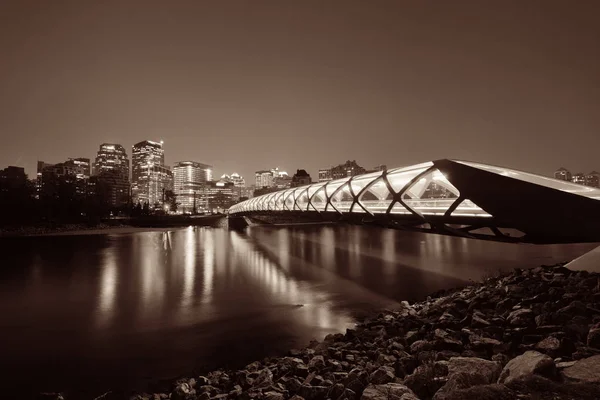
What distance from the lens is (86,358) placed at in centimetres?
980

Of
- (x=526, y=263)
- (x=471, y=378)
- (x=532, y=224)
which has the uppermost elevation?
(x=532, y=224)

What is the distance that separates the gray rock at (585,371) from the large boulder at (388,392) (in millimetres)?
2101

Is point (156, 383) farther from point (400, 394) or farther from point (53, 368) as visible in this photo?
point (400, 394)

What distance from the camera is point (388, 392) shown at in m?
5.28

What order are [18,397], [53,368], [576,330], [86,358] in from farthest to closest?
[86,358] < [53,368] < [18,397] < [576,330]

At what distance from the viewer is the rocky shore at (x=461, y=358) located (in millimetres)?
4605

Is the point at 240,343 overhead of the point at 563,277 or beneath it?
beneath

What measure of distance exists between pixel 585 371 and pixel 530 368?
0.75 m

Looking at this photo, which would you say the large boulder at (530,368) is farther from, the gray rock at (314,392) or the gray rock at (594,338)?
the gray rock at (314,392)

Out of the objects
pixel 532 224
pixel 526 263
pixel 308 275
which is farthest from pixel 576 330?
pixel 526 263

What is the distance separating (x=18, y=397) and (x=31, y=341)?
4129 millimetres

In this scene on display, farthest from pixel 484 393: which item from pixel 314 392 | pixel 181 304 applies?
pixel 181 304

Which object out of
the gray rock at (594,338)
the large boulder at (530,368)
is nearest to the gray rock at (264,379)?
the large boulder at (530,368)

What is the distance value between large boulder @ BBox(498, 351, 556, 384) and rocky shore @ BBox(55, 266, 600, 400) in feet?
0.05
